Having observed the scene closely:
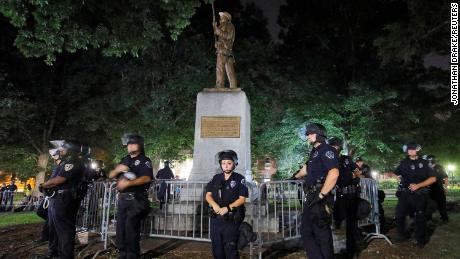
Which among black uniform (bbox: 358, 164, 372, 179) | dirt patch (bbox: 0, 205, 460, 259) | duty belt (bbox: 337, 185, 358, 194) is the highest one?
black uniform (bbox: 358, 164, 372, 179)

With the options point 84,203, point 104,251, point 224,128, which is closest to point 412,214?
point 224,128

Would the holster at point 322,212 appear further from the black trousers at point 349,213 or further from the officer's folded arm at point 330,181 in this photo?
the black trousers at point 349,213

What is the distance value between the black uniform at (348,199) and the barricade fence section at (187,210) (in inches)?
27.4

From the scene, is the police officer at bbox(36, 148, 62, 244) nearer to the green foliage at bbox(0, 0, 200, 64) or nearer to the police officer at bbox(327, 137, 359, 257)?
the green foliage at bbox(0, 0, 200, 64)

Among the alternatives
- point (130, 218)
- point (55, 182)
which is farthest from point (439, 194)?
point (55, 182)

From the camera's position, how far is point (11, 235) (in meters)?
8.94

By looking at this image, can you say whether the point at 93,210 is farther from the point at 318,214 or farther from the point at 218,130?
the point at 318,214

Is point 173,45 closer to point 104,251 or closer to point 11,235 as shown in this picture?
point 11,235

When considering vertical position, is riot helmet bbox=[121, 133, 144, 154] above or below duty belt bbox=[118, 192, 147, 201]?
above

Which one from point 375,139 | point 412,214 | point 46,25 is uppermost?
point 46,25

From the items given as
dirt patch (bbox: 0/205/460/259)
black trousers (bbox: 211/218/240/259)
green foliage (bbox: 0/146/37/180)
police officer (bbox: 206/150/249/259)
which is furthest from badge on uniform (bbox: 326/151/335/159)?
green foliage (bbox: 0/146/37/180)

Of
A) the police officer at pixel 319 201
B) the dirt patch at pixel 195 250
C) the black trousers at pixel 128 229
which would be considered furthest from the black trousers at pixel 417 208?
the black trousers at pixel 128 229

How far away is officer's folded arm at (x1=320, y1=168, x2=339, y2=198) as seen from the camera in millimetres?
4410

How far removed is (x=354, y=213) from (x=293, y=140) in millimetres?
14198
